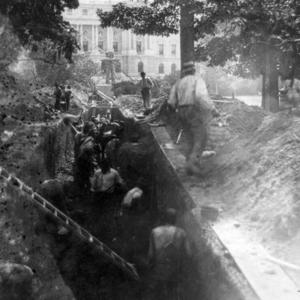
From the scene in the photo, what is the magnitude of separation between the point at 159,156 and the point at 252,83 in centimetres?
3553

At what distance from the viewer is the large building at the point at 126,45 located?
229 feet

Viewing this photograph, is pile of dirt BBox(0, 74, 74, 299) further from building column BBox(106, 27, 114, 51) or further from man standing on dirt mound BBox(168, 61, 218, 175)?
building column BBox(106, 27, 114, 51)

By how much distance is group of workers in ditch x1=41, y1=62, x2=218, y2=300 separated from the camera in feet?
19.8

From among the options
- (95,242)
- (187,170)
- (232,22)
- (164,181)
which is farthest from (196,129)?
(232,22)

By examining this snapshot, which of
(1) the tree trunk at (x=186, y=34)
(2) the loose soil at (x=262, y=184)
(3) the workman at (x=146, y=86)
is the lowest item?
(2) the loose soil at (x=262, y=184)

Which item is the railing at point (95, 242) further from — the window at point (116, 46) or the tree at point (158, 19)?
the window at point (116, 46)

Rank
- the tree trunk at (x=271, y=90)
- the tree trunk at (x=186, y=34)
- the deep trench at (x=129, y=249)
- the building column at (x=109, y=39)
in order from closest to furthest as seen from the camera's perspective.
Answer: the deep trench at (x=129, y=249) < the tree trunk at (x=186, y=34) < the tree trunk at (x=271, y=90) < the building column at (x=109, y=39)

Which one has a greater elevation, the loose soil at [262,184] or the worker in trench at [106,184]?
the loose soil at [262,184]

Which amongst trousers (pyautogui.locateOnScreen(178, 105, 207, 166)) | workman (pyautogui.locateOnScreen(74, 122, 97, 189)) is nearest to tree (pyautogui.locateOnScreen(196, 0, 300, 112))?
workman (pyautogui.locateOnScreen(74, 122, 97, 189))

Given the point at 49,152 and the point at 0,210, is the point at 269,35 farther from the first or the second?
the point at 0,210

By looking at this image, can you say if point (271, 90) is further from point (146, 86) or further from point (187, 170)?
point (187, 170)

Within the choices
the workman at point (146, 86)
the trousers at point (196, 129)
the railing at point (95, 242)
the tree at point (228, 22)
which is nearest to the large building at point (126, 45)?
the workman at point (146, 86)

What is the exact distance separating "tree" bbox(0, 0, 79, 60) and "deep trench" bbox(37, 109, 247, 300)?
6.10 m

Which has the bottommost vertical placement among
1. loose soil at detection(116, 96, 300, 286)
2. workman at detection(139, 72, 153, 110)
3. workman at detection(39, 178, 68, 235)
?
workman at detection(39, 178, 68, 235)
